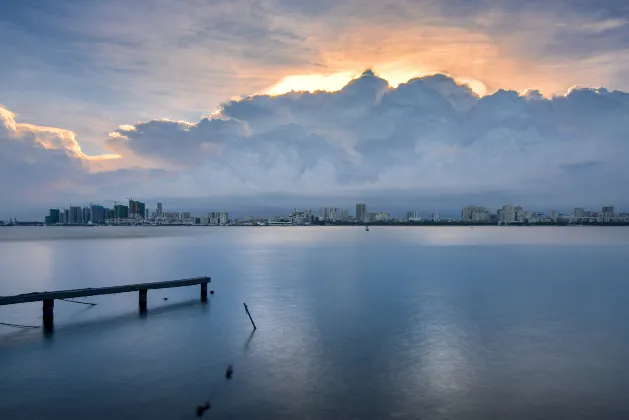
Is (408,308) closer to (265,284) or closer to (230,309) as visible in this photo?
(230,309)

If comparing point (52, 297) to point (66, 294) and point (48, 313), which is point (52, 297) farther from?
point (48, 313)

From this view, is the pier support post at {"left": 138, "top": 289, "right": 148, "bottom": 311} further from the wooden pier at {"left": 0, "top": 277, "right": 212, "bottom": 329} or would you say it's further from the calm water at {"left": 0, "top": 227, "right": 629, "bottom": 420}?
the calm water at {"left": 0, "top": 227, "right": 629, "bottom": 420}

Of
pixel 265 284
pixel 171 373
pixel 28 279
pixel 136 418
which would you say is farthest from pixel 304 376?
pixel 28 279

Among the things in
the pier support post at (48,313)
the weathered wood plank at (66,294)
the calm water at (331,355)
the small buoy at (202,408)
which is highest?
the weathered wood plank at (66,294)

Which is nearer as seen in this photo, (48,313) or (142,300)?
(48,313)

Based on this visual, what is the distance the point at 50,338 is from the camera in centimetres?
2356

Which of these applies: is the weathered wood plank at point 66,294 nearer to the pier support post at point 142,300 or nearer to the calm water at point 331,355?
the pier support post at point 142,300

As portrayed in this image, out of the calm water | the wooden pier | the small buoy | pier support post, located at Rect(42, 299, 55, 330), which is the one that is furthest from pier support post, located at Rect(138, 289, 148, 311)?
the small buoy

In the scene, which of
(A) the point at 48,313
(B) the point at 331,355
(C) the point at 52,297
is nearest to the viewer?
(B) the point at 331,355

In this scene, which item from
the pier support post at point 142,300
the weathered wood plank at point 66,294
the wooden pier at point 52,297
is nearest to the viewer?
the weathered wood plank at point 66,294

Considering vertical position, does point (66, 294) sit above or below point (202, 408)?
above

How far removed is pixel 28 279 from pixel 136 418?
147ft

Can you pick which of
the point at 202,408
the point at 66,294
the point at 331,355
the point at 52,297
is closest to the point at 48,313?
the point at 52,297

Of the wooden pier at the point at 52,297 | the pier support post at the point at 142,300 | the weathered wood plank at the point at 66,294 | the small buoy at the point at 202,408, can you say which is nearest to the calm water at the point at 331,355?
the small buoy at the point at 202,408
